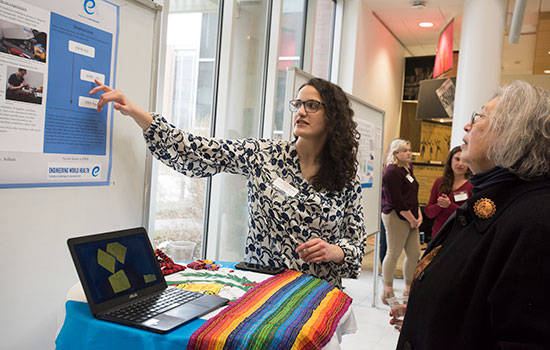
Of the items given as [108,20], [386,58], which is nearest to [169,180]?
[108,20]

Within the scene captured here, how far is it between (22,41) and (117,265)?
757 millimetres

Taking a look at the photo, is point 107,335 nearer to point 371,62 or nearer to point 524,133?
point 524,133

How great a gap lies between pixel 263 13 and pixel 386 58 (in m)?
3.87

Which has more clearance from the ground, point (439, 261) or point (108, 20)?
point (108, 20)

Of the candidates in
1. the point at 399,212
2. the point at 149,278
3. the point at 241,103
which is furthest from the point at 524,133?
the point at 399,212

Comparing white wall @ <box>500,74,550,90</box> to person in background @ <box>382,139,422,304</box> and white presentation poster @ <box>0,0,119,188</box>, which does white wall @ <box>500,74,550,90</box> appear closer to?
person in background @ <box>382,139,422,304</box>

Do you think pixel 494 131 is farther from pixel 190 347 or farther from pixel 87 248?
pixel 87 248

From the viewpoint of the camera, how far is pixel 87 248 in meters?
1.21

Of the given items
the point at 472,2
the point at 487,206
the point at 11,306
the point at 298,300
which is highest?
the point at 472,2

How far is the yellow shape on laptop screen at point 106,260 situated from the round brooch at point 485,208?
39.9 inches

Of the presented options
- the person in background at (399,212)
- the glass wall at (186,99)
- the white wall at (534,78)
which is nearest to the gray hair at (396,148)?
the person in background at (399,212)

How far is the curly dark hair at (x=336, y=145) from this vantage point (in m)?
2.03

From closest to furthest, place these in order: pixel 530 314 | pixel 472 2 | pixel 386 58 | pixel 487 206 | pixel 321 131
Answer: pixel 530 314
pixel 487 206
pixel 321 131
pixel 472 2
pixel 386 58

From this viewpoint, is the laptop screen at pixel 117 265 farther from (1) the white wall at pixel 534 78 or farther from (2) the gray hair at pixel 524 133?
Answer: (1) the white wall at pixel 534 78
